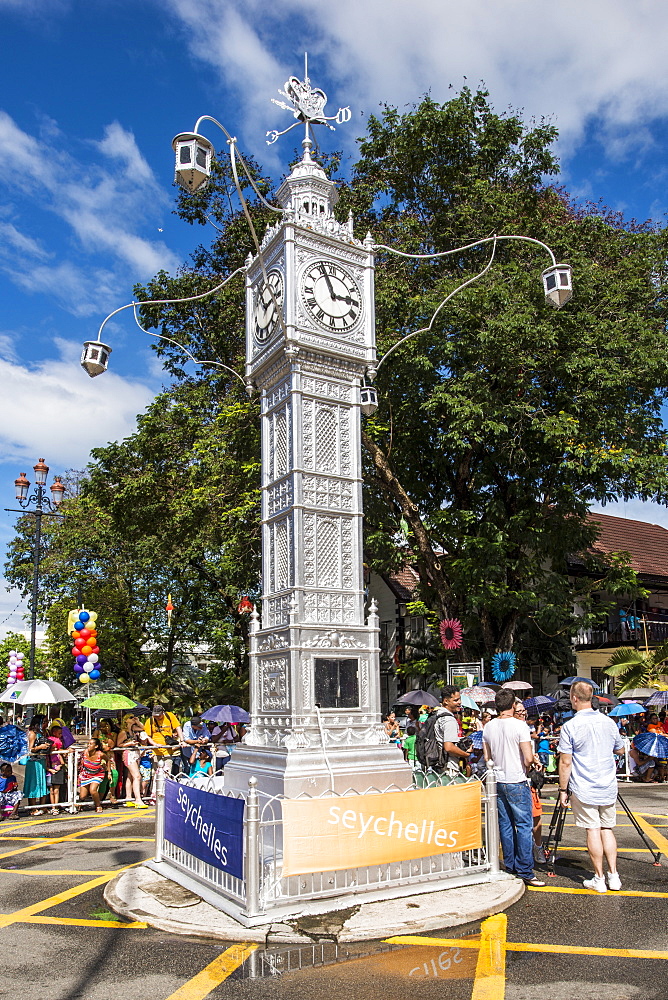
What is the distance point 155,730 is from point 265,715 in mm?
8989

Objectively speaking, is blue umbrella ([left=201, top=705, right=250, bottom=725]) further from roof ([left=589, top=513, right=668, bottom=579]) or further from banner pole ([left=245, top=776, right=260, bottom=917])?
roof ([left=589, top=513, right=668, bottom=579])

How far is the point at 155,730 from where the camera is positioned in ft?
58.0

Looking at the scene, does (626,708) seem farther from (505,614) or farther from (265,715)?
(265,715)

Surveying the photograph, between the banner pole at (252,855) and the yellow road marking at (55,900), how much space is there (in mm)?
2314

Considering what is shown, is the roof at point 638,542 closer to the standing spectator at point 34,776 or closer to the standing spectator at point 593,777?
the standing spectator at point 34,776

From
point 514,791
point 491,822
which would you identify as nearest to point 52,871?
point 491,822

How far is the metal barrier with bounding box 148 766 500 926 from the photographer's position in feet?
21.9

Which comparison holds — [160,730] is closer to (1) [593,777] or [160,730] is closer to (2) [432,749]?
(2) [432,749]

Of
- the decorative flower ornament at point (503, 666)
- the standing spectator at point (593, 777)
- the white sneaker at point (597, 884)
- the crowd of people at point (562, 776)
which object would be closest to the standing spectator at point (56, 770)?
the crowd of people at point (562, 776)

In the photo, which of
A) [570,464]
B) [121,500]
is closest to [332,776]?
[570,464]

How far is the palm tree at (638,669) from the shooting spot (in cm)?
2428

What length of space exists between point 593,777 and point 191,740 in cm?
1082

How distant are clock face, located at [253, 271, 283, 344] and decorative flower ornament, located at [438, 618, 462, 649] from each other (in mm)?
13793

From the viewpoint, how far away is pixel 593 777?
7.46 metres
